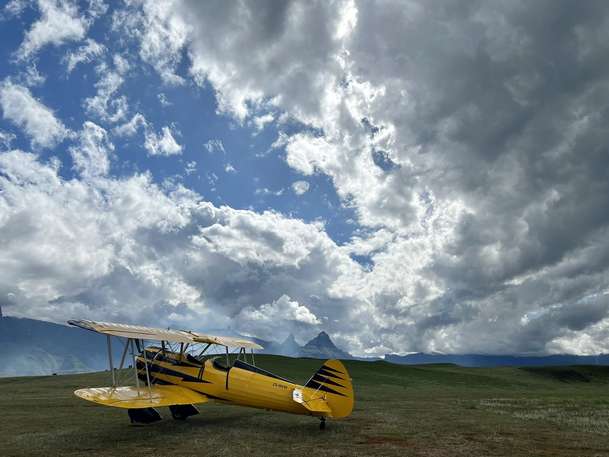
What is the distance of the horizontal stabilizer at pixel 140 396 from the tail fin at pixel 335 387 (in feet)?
16.3

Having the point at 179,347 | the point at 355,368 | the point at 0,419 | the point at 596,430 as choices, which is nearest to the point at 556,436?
the point at 596,430

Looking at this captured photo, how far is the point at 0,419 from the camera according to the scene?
1922 centimetres

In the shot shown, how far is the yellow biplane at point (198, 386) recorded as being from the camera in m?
16.4

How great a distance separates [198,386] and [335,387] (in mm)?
5949

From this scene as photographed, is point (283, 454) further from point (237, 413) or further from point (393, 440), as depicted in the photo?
point (237, 413)

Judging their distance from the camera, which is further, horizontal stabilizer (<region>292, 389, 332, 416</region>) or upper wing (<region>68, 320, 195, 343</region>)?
horizontal stabilizer (<region>292, 389, 332, 416</region>)

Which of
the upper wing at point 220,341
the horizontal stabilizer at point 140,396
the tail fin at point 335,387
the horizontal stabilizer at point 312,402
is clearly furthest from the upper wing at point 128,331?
the tail fin at point 335,387

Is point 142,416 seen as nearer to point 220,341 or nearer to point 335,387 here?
point 220,341

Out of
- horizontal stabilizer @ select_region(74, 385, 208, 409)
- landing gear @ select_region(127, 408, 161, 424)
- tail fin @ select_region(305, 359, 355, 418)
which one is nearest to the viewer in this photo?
horizontal stabilizer @ select_region(74, 385, 208, 409)

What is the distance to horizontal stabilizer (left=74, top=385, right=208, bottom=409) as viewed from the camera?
15391 millimetres

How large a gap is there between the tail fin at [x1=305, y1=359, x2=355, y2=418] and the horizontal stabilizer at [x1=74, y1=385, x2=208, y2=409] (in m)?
4.98

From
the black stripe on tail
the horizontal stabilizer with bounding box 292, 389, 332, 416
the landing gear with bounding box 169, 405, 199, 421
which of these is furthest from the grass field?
the black stripe on tail

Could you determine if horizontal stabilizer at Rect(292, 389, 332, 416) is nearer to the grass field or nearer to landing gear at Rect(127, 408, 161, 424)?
the grass field

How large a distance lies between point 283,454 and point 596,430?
13.0 meters
